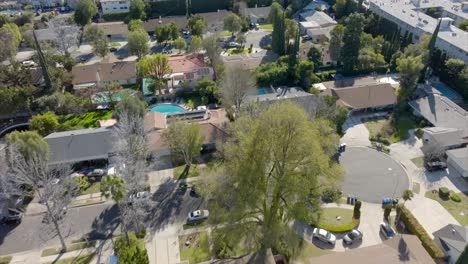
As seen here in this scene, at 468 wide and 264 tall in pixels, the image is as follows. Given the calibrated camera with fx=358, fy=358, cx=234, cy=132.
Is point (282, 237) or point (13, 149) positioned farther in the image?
point (13, 149)

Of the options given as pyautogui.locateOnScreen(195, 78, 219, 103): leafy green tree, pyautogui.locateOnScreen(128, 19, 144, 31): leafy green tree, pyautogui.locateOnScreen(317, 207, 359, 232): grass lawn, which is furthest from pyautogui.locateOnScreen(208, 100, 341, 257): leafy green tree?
pyautogui.locateOnScreen(128, 19, 144, 31): leafy green tree

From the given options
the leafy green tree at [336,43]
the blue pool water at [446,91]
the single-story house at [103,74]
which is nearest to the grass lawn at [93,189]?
the single-story house at [103,74]

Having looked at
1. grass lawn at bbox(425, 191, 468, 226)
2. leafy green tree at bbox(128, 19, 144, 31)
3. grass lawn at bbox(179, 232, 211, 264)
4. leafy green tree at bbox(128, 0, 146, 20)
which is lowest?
grass lawn at bbox(179, 232, 211, 264)

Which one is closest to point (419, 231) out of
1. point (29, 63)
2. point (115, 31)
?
point (115, 31)

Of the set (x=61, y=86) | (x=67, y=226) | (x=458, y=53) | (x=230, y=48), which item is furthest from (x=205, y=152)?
(x=458, y=53)

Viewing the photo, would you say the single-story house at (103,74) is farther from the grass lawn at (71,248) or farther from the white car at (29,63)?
the grass lawn at (71,248)

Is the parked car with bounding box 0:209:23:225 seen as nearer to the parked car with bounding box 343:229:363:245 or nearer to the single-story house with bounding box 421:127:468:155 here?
the parked car with bounding box 343:229:363:245

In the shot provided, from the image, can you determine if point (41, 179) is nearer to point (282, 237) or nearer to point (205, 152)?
point (205, 152)
